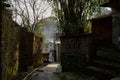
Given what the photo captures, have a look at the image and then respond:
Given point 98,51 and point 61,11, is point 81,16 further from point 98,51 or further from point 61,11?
point 98,51

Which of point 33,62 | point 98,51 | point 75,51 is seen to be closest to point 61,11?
point 33,62

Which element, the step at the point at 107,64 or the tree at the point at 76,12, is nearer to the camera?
the step at the point at 107,64

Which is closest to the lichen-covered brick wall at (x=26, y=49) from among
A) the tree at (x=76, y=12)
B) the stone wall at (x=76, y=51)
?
the tree at (x=76, y=12)

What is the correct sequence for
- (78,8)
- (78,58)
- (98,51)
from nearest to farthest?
1. (98,51)
2. (78,58)
3. (78,8)

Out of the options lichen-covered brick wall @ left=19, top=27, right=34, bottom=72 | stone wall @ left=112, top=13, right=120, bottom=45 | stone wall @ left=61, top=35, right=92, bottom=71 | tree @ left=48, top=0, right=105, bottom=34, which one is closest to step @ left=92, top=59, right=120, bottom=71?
stone wall @ left=61, top=35, right=92, bottom=71

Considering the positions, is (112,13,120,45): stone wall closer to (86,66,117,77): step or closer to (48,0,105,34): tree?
(86,66,117,77): step

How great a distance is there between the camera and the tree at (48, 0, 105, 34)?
55.6 feet

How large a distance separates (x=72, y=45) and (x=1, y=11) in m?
6.43

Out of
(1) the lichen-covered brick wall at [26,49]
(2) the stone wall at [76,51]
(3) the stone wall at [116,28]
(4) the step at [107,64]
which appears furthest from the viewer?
(1) the lichen-covered brick wall at [26,49]

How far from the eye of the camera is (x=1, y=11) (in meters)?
8.91

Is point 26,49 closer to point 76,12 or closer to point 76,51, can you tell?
point 76,12

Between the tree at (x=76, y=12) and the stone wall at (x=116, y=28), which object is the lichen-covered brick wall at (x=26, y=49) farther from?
the stone wall at (x=116, y=28)

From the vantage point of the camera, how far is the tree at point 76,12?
17.0 meters

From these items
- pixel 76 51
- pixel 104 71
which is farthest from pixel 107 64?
pixel 76 51
